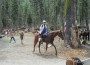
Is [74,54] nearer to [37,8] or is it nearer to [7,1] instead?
[37,8]

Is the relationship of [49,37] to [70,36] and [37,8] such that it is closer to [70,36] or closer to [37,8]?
[70,36]

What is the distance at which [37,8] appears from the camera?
81.5 metres

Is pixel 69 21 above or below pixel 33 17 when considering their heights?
above

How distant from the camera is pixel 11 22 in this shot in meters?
87.6

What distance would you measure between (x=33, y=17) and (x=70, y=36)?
6838cm

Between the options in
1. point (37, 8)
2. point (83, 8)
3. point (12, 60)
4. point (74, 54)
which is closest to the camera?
point (12, 60)

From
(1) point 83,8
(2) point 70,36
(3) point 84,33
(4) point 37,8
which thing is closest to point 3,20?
(4) point 37,8

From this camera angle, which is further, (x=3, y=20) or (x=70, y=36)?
(x=3, y=20)

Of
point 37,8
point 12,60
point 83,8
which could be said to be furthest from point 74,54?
point 37,8

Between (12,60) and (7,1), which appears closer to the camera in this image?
(12,60)

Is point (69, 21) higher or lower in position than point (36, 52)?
higher

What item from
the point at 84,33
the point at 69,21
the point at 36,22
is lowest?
the point at 36,22

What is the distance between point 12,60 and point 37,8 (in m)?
63.1

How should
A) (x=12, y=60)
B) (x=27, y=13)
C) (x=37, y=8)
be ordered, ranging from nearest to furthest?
(x=12, y=60), (x=37, y=8), (x=27, y=13)
